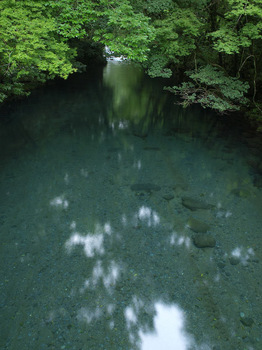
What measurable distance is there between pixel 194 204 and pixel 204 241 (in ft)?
4.93

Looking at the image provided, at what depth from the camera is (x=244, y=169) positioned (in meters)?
9.40

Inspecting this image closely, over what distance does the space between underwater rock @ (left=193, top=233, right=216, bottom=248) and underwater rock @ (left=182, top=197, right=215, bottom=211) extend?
3.57 feet

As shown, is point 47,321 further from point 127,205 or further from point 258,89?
point 258,89

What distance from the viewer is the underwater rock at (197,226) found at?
6.33 metres

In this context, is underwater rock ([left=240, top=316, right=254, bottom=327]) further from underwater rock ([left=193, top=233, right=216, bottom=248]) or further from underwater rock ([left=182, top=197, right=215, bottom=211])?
underwater rock ([left=182, top=197, right=215, bottom=211])

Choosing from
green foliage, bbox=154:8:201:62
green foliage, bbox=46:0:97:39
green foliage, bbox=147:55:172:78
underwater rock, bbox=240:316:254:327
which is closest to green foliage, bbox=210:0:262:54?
green foliage, bbox=154:8:201:62

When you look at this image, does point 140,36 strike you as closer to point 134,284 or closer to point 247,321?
point 134,284

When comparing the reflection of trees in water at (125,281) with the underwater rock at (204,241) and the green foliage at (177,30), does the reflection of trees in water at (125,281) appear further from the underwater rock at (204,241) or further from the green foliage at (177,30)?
the green foliage at (177,30)

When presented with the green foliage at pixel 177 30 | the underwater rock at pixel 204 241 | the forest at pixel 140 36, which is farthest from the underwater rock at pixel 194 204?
the green foliage at pixel 177 30

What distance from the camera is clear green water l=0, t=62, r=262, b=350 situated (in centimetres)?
422

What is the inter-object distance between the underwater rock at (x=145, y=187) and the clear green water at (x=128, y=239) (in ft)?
0.22

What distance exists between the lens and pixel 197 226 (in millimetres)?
6457

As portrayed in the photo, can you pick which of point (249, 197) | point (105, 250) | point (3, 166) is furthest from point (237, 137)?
point (3, 166)

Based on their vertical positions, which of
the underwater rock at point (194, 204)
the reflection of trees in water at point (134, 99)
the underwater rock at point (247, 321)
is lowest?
the underwater rock at point (247, 321)
